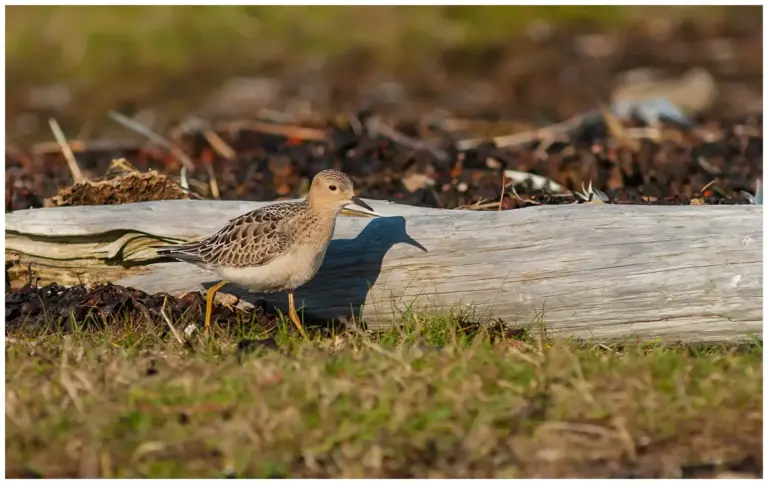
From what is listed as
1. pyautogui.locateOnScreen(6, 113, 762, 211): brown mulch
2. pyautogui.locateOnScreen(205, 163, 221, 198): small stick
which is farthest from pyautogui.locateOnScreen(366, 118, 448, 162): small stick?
pyautogui.locateOnScreen(205, 163, 221, 198): small stick

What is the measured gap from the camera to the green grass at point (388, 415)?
5.07 m

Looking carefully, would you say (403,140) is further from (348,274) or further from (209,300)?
(209,300)

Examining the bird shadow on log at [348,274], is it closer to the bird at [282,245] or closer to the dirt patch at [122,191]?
the bird at [282,245]

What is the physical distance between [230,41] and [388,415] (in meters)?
17.3

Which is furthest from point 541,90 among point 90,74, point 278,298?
point 278,298

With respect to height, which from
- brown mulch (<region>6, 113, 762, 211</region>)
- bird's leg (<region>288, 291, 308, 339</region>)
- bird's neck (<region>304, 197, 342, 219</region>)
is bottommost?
bird's leg (<region>288, 291, 308, 339</region>)

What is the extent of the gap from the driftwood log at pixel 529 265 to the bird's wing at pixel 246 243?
433mm

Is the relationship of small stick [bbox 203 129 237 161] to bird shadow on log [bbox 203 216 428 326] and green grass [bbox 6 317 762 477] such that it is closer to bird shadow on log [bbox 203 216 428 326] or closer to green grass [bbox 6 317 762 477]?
bird shadow on log [bbox 203 216 428 326]

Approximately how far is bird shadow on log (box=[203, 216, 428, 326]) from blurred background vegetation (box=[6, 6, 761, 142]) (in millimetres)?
12004

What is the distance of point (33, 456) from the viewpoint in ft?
17.0

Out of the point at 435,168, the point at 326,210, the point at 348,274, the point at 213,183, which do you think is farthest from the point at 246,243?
the point at 435,168

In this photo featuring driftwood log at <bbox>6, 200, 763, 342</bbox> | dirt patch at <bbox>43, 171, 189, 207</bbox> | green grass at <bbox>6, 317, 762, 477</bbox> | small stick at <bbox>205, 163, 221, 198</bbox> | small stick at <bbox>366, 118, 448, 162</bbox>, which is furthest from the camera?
small stick at <bbox>366, 118, 448, 162</bbox>

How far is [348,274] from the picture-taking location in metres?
7.79

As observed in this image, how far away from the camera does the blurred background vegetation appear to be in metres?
20.3
